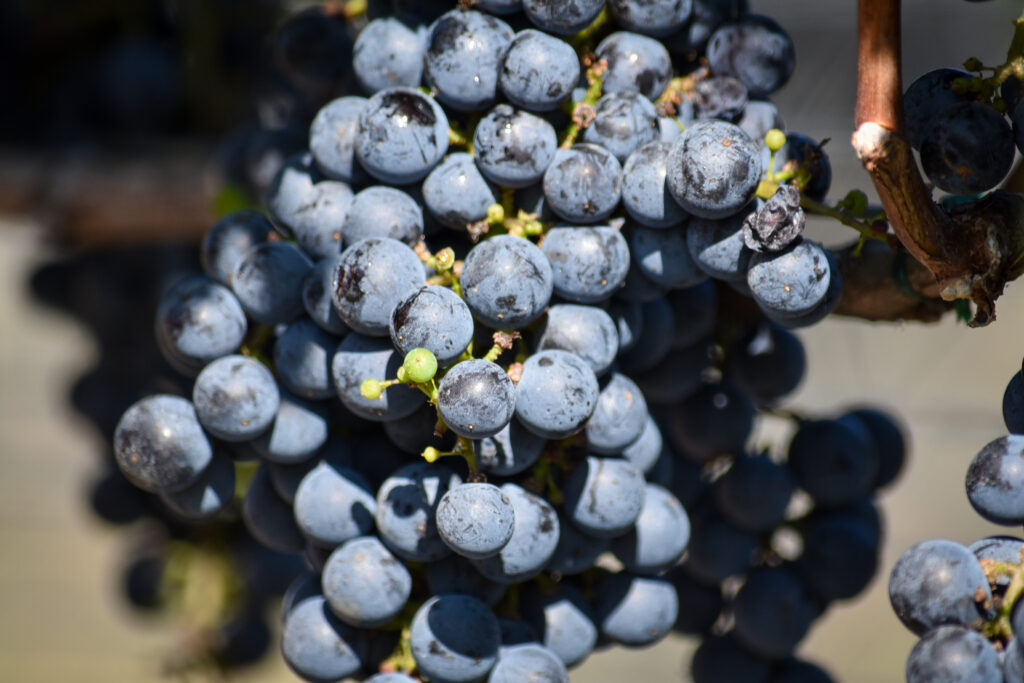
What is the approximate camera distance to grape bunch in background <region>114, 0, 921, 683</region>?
750mm

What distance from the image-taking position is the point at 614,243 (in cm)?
79

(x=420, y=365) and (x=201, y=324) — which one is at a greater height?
(x=420, y=365)

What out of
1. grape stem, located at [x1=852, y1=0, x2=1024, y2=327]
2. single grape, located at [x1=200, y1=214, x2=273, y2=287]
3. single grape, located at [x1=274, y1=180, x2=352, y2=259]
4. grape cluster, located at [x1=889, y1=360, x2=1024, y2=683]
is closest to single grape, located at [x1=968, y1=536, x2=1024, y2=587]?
grape cluster, located at [x1=889, y1=360, x2=1024, y2=683]

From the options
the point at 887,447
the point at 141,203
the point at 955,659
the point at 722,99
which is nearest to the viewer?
the point at 955,659

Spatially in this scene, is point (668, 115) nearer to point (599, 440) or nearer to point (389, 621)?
point (599, 440)

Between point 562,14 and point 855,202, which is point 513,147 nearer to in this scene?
point 562,14

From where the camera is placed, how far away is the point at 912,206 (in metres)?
0.72

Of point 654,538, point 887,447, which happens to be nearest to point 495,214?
point 654,538

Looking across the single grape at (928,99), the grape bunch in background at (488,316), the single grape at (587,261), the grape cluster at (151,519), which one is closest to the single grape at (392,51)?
the grape bunch in background at (488,316)

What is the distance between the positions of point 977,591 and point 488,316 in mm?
417

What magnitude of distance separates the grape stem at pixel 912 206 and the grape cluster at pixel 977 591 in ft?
0.33

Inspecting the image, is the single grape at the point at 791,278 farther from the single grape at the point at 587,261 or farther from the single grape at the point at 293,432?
the single grape at the point at 293,432

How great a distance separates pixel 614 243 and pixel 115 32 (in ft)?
4.31

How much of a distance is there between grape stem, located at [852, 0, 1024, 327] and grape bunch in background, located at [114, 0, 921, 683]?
70 mm
